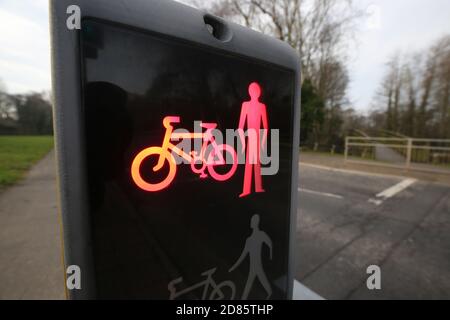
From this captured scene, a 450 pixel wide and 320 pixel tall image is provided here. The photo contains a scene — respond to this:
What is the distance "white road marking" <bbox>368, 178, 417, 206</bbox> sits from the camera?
6185 millimetres

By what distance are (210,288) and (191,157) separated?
67 cm

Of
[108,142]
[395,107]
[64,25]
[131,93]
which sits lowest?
[108,142]

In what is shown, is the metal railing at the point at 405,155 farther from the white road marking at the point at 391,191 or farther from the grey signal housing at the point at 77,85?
the grey signal housing at the point at 77,85

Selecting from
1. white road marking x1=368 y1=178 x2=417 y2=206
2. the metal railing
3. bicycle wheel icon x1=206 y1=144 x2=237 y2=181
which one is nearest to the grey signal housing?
bicycle wheel icon x1=206 y1=144 x2=237 y2=181

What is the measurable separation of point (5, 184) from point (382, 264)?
1006 cm

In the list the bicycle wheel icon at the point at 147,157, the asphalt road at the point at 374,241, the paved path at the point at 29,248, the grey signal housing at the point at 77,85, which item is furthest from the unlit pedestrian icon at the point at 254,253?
the paved path at the point at 29,248

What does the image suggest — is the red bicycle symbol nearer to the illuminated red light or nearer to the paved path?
the illuminated red light

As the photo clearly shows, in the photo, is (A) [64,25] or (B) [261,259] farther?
(B) [261,259]

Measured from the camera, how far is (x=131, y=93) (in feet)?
3.09

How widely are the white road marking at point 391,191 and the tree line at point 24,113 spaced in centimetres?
4408

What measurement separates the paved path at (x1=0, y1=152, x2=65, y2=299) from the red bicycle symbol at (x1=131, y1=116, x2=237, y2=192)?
253cm
